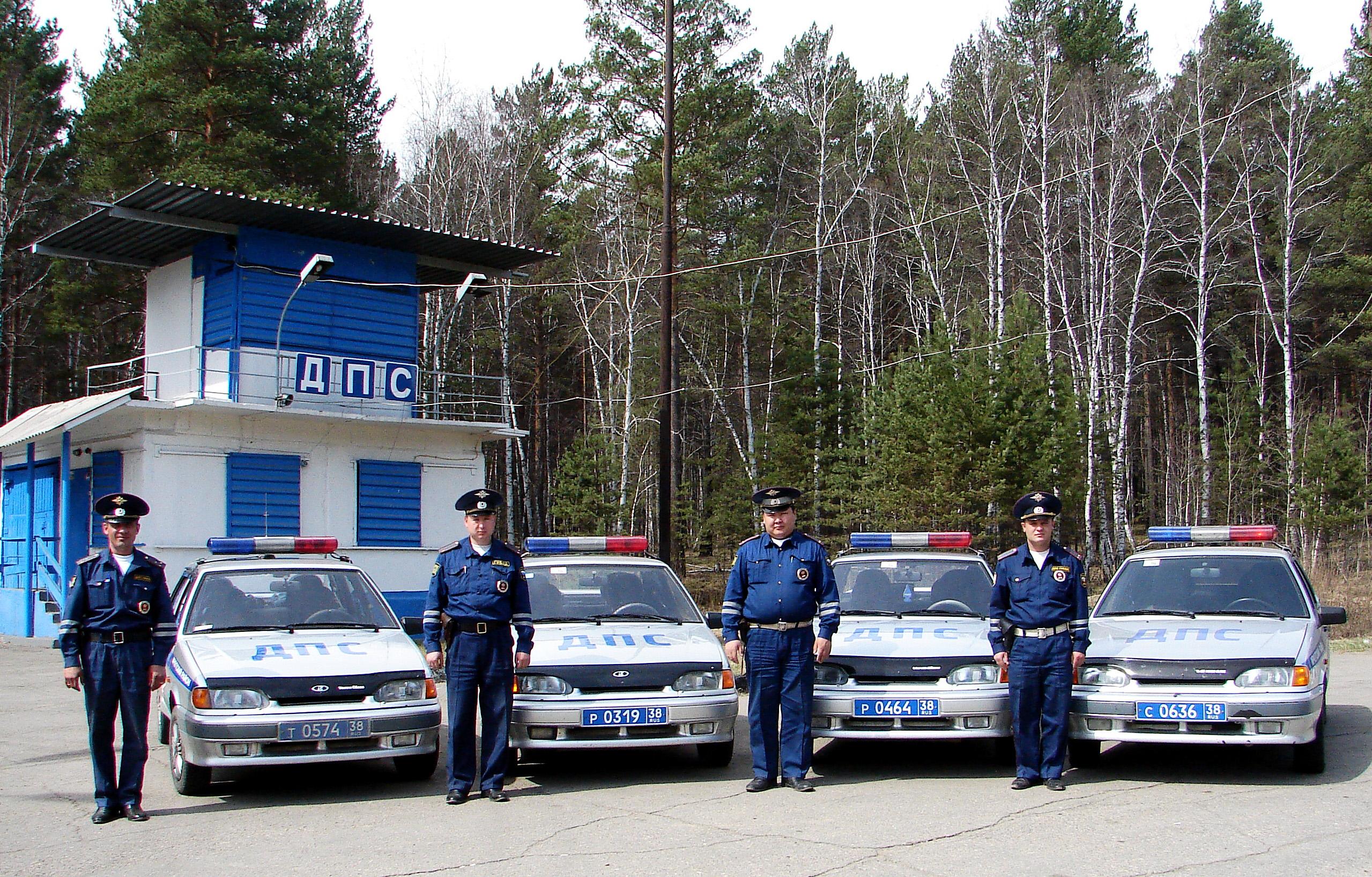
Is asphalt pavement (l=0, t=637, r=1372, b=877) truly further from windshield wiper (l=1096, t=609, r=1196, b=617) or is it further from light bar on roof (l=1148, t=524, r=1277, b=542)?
light bar on roof (l=1148, t=524, r=1277, b=542)

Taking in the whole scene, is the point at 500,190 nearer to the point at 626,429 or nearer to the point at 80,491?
the point at 626,429

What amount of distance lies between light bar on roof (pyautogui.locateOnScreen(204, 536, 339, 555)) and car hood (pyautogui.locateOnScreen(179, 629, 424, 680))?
102 cm

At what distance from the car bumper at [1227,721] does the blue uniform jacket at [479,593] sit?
372 centimetres

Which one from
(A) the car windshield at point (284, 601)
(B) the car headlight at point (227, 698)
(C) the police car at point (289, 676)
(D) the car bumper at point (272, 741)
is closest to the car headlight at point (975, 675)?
(C) the police car at point (289, 676)

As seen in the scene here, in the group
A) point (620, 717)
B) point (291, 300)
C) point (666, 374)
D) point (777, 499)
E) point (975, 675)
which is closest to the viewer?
point (620, 717)

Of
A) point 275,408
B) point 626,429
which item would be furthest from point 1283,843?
point 626,429

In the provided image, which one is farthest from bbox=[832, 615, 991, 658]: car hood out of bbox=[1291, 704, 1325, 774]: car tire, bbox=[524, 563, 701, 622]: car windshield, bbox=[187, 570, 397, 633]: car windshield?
bbox=[187, 570, 397, 633]: car windshield

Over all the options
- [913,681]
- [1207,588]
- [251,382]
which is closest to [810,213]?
[251,382]

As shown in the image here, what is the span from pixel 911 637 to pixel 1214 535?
2779mm

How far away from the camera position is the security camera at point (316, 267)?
20391 mm

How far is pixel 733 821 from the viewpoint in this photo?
688 cm

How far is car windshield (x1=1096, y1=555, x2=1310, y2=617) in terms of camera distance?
8711mm

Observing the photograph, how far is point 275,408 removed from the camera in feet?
64.8

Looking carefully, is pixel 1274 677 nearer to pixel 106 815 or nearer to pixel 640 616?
pixel 640 616
